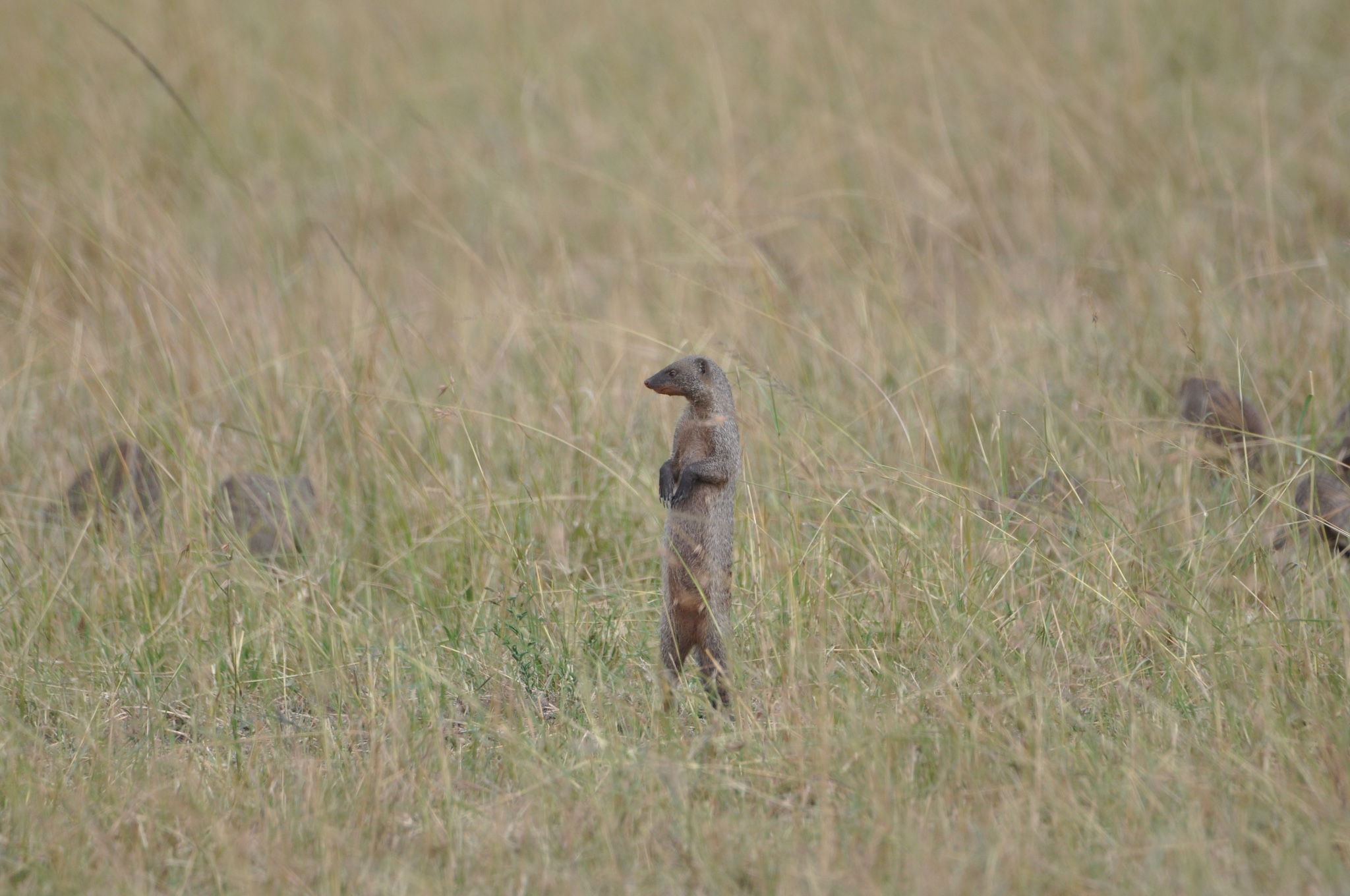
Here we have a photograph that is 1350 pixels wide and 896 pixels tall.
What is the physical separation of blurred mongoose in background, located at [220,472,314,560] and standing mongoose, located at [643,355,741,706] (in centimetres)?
151

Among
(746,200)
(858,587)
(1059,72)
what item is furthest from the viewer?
(1059,72)

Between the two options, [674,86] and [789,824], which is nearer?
[789,824]

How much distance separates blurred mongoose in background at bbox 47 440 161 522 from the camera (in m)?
3.94

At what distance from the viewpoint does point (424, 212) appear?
276 inches

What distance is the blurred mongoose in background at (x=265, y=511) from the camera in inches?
154

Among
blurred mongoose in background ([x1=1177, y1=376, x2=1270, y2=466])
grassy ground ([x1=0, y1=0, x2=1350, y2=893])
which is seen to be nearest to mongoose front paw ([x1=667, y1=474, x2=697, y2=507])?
grassy ground ([x1=0, y1=0, x2=1350, y2=893])

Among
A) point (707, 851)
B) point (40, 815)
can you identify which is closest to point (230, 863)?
point (40, 815)

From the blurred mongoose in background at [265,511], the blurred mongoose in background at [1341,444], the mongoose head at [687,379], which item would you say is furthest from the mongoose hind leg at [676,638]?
the blurred mongoose in background at [1341,444]

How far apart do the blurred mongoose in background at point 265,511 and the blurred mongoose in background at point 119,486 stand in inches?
9.0

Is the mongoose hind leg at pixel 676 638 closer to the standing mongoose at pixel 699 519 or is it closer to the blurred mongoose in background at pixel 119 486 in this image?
the standing mongoose at pixel 699 519

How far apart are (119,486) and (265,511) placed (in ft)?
1.88

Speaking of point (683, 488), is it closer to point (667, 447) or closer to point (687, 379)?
point (687, 379)

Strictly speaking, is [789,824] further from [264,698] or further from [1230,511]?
[1230,511]

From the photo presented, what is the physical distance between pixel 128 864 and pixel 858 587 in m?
1.79
